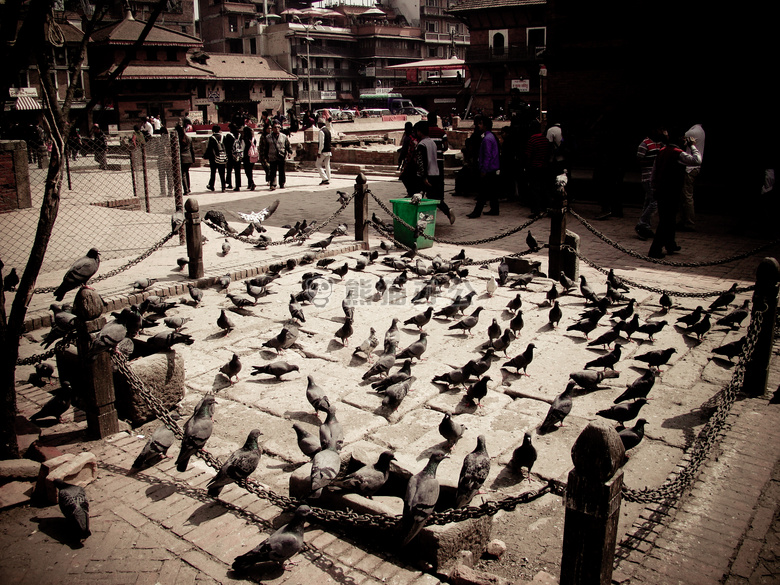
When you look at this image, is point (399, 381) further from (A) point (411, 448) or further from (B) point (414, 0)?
(B) point (414, 0)

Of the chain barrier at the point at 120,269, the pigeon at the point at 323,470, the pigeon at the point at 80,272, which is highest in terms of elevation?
the pigeon at the point at 80,272

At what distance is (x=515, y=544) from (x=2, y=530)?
312cm

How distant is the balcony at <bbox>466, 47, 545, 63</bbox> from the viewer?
4694 centimetres

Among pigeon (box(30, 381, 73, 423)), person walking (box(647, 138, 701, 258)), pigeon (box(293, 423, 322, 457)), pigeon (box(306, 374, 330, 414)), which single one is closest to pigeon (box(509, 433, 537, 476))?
pigeon (box(293, 423, 322, 457))

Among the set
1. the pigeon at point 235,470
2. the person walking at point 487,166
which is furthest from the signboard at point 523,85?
the pigeon at point 235,470

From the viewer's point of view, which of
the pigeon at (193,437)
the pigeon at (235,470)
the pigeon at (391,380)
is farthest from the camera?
the pigeon at (391,380)

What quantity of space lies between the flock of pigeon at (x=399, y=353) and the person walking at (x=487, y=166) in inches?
146

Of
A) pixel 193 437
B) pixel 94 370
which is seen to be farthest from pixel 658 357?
pixel 94 370

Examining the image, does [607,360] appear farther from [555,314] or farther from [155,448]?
[155,448]

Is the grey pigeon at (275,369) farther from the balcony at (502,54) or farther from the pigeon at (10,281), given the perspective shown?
the balcony at (502,54)

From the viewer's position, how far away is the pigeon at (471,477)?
3.49 metres

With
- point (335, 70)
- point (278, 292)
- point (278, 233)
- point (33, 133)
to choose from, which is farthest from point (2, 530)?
point (335, 70)

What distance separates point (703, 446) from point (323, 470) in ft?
8.21

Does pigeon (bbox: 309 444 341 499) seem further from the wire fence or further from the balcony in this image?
the balcony
